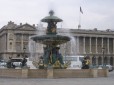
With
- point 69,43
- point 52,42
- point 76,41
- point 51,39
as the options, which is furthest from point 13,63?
point 76,41

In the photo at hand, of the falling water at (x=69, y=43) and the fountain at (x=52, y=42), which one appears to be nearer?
the fountain at (x=52, y=42)

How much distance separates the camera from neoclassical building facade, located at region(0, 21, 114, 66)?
529 ft

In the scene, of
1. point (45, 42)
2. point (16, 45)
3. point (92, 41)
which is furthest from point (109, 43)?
point (45, 42)

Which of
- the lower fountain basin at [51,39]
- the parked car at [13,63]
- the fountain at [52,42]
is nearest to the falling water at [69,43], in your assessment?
the fountain at [52,42]

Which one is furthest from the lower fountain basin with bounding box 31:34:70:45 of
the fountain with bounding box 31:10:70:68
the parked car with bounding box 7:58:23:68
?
the parked car with bounding box 7:58:23:68

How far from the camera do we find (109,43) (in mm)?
179500

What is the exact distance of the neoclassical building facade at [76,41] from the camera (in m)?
161

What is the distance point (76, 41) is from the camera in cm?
17188

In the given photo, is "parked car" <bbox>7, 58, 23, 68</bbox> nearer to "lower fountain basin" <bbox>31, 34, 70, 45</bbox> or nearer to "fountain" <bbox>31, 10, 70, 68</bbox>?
"fountain" <bbox>31, 10, 70, 68</bbox>

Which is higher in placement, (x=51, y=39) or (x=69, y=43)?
(x=69, y=43)

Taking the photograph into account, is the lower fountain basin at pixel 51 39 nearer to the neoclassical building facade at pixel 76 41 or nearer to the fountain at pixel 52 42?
the fountain at pixel 52 42

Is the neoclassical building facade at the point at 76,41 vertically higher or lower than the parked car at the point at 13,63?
higher

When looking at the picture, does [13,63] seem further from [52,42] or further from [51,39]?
[51,39]

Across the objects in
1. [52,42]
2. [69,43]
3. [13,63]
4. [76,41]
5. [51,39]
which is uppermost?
[76,41]
